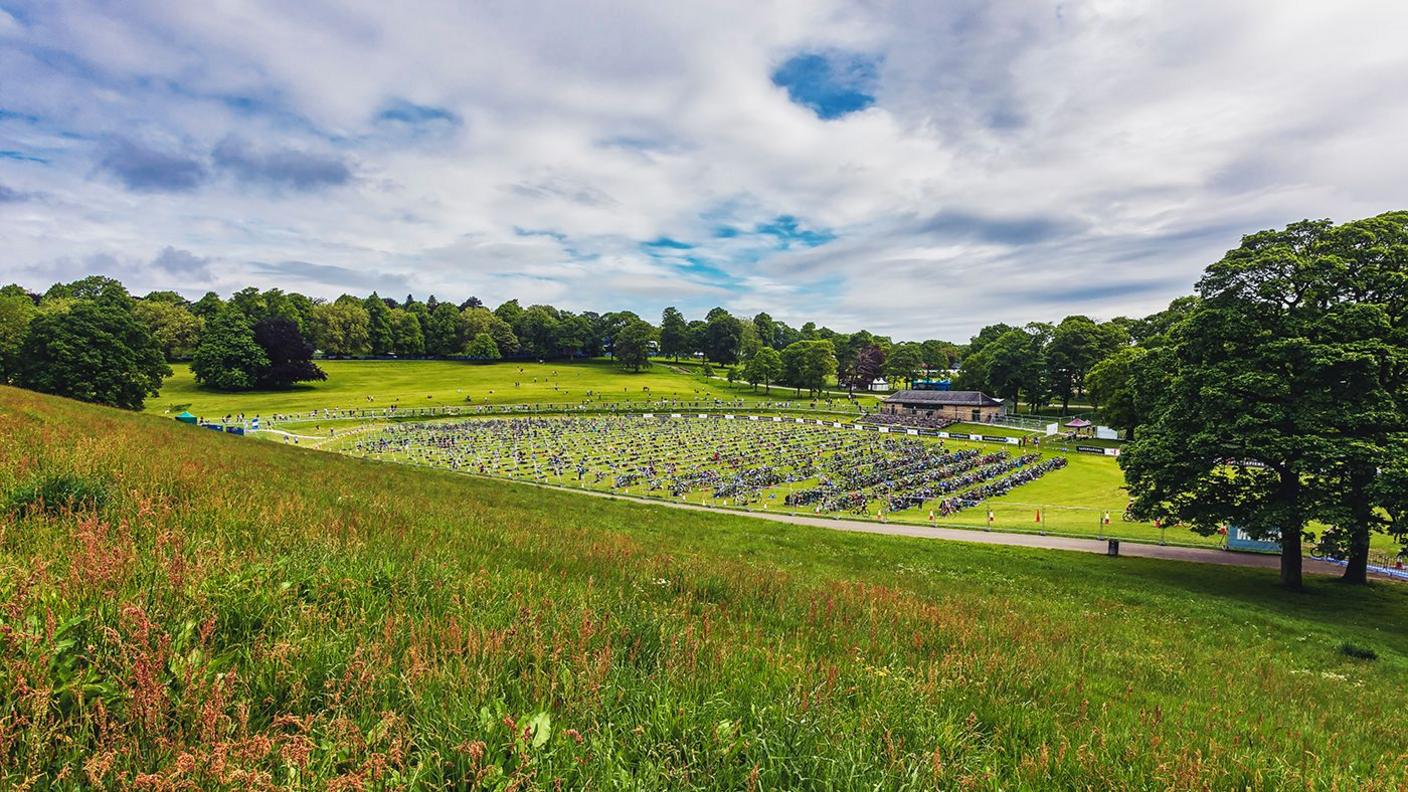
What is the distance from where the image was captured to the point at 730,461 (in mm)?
59375

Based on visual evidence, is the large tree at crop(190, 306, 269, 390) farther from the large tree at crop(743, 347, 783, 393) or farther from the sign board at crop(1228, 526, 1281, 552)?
the sign board at crop(1228, 526, 1281, 552)

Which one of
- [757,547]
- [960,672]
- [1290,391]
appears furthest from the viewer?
[1290,391]

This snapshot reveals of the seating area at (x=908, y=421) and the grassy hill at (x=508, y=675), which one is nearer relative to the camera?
A: the grassy hill at (x=508, y=675)

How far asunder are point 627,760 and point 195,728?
7.18 ft

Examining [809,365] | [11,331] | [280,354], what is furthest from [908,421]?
[11,331]

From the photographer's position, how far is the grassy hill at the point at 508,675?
9.45 ft

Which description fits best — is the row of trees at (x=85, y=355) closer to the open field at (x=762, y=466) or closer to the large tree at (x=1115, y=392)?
the open field at (x=762, y=466)

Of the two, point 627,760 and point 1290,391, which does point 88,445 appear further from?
point 1290,391

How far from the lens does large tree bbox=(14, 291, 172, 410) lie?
59.5 metres

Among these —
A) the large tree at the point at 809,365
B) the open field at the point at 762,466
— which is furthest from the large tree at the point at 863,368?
the open field at the point at 762,466

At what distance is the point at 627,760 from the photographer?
330 centimetres

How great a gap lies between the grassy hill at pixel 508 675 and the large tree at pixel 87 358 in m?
74.3

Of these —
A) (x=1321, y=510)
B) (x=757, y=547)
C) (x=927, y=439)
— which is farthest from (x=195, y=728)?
(x=927, y=439)

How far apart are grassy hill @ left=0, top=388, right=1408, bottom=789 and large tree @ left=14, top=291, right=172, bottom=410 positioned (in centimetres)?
7430
